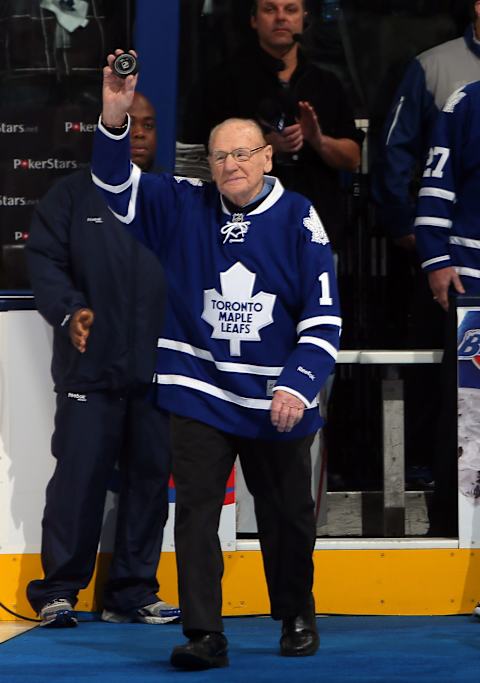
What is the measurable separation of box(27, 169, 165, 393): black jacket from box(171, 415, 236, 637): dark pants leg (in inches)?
35.3

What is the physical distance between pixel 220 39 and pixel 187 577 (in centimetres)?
280

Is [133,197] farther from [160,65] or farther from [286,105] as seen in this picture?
[286,105]

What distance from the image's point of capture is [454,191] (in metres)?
6.79

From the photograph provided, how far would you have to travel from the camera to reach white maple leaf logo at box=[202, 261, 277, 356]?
5566 millimetres

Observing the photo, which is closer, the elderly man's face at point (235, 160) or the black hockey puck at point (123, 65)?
the black hockey puck at point (123, 65)

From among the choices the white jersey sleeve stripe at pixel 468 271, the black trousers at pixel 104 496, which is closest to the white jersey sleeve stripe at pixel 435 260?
the white jersey sleeve stripe at pixel 468 271

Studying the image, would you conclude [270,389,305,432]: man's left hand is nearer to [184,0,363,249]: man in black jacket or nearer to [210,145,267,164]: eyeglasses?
[210,145,267,164]: eyeglasses

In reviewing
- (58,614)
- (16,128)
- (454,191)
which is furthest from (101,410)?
(454,191)

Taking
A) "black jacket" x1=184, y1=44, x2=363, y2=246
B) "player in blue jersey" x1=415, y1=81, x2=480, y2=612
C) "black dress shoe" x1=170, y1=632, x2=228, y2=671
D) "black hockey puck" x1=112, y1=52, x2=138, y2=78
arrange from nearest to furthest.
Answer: "black hockey puck" x1=112, y1=52, x2=138, y2=78, "black dress shoe" x1=170, y1=632, x2=228, y2=671, "player in blue jersey" x1=415, y1=81, x2=480, y2=612, "black jacket" x1=184, y1=44, x2=363, y2=246

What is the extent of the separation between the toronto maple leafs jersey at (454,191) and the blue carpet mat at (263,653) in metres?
1.36

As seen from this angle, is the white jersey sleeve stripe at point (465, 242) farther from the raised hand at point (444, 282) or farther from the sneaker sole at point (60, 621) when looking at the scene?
the sneaker sole at point (60, 621)

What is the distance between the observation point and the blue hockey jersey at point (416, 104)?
7.18 metres

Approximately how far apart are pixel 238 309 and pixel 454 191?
1.55 m

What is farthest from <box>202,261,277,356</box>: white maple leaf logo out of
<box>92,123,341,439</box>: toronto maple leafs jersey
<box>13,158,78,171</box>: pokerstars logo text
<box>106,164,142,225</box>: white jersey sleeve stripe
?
<box>13,158,78,171</box>: pokerstars logo text
